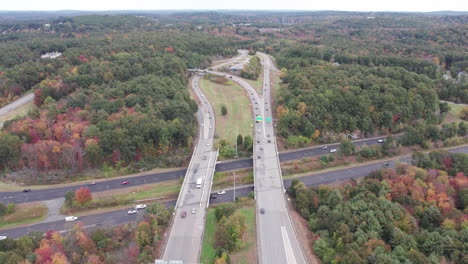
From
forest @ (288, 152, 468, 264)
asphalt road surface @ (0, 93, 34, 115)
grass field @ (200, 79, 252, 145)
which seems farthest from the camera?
asphalt road surface @ (0, 93, 34, 115)

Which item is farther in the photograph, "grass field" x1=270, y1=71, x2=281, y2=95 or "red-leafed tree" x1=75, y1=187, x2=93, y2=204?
"grass field" x1=270, y1=71, x2=281, y2=95

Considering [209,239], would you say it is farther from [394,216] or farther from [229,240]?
[394,216]

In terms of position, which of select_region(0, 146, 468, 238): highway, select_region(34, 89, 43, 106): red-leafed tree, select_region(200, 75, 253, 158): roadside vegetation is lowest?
select_region(0, 146, 468, 238): highway

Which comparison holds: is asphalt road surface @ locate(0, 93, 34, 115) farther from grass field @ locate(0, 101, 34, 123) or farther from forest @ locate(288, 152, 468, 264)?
forest @ locate(288, 152, 468, 264)

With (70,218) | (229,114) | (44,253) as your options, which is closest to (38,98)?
(70,218)

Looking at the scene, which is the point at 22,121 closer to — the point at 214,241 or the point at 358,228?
the point at 214,241

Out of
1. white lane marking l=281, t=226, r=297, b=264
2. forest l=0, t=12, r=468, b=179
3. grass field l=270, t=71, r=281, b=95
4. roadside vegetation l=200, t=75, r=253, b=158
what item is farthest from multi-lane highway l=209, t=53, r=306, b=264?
grass field l=270, t=71, r=281, b=95
